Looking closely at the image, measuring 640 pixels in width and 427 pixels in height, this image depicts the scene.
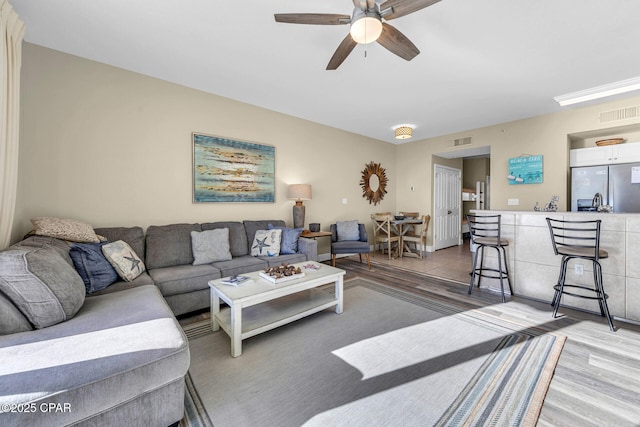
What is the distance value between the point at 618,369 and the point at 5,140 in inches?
187

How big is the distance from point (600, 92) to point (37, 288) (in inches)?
242

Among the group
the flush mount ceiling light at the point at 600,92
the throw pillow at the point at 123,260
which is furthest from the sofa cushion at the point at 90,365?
the flush mount ceiling light at the point at 600,92

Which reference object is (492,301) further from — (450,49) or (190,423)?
(190,423)

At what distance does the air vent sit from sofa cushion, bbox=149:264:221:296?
5852 mm

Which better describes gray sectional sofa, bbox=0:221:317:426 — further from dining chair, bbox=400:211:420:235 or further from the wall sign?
the wall sign

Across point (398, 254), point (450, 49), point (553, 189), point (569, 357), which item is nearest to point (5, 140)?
point (450, 49)

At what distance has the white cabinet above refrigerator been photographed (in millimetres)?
3713

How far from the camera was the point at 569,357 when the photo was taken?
191 cm

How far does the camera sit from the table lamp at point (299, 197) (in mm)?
4176

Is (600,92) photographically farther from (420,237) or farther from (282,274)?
(282,274)

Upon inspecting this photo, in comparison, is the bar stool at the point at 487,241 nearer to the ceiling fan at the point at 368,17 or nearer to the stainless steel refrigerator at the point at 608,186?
the stainless steel refrigerator at the point at 608,186

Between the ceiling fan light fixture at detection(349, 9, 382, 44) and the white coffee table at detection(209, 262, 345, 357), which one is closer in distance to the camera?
the ceiling fan light fixture at detection(349, 9, 382, 44)

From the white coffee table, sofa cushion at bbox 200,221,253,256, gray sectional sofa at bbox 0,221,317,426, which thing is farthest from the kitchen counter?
gray sectional sofa at bbox 0,221,317,426

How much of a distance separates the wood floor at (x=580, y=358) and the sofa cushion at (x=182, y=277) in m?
2.46
